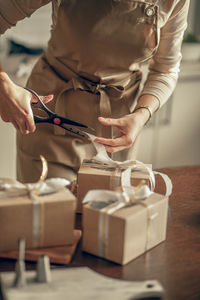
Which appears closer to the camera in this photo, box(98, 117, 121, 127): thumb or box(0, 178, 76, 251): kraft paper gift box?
box(0, 178, 76, 251): kraft paper gift box

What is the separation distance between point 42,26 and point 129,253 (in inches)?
94.0

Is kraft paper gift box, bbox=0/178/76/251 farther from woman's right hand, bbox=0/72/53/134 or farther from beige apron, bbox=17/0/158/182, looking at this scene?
beige apron, bbox=17/0/158/182

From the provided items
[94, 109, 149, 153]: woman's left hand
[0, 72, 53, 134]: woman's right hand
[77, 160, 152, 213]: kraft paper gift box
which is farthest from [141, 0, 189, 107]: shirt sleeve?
[77, 160, 152, 213]: kraft paper gift box

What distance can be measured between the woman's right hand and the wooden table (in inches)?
12.6

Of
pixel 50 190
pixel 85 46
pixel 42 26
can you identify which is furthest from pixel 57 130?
pixel 42 26

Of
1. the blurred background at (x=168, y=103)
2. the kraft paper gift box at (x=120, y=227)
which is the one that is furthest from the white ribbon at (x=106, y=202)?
the blurred background at (x=168, y=103)

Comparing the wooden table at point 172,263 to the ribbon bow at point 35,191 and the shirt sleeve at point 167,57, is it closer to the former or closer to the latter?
the ribbon bow at point 35,191

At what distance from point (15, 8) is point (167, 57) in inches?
20.4

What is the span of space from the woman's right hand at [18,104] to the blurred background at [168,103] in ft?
4.50

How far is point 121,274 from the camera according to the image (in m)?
0.89

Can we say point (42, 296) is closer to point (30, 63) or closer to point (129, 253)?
point (129, 253)

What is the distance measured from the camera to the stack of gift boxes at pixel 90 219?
2.91 feet

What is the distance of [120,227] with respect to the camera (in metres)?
0.88

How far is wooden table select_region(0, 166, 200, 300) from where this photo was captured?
87 cm
